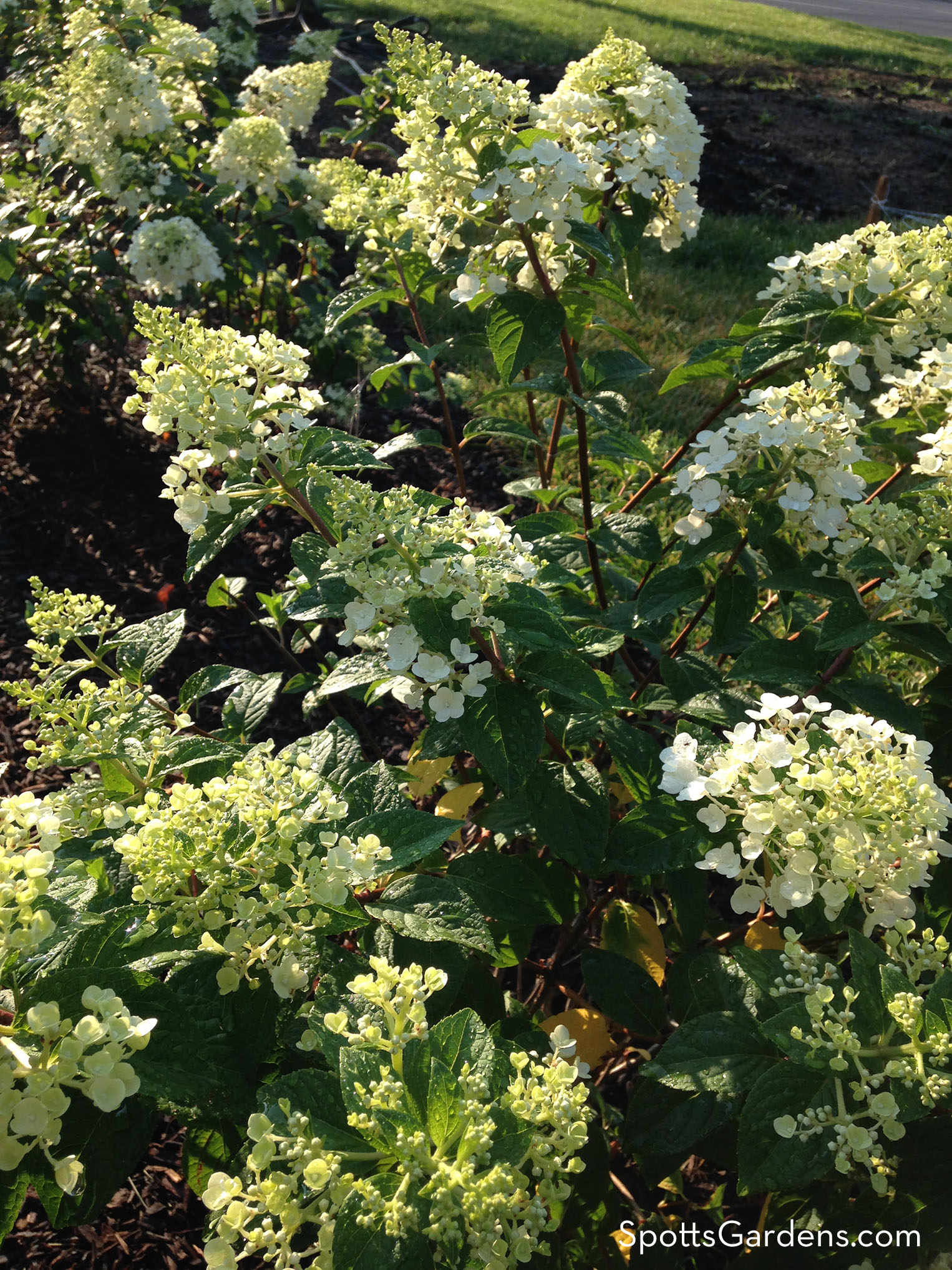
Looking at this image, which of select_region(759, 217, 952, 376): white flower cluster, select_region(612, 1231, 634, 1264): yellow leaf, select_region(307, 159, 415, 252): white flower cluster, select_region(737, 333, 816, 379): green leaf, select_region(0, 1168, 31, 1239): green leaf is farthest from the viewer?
select_region(307, 159, 415, 252): white flower cluster

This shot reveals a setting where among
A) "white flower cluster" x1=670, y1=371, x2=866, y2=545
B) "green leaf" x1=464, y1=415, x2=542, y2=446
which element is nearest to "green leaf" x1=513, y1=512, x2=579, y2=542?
"green leaf" x1=464, y1=415, x2=542, y2=446

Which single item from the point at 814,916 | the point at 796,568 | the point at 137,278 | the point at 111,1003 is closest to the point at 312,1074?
the point at 111,1003

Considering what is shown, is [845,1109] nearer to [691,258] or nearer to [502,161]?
[502,161]

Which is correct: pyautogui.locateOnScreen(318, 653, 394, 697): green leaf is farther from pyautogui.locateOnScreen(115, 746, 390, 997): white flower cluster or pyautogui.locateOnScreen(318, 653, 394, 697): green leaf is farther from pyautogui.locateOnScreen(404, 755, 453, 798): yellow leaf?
pyautogui.locateOnScreen(404, 755, 453, 798): yellow leaf

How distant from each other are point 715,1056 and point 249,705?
41.1 inches

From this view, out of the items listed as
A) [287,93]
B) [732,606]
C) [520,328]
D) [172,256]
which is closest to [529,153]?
[520,328]

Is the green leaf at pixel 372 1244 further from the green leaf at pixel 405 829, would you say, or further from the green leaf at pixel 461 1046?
the green leaf at pixel 405 829

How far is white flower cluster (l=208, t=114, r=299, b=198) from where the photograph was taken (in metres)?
3.15

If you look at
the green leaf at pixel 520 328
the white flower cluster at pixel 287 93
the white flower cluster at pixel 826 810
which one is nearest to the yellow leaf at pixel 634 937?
the white flower cluster at pixel 826 810

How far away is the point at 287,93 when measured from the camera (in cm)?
364

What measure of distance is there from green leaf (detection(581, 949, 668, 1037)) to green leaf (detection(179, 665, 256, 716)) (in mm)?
864

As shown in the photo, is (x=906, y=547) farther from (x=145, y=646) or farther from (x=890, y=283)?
(x=145, y=646)

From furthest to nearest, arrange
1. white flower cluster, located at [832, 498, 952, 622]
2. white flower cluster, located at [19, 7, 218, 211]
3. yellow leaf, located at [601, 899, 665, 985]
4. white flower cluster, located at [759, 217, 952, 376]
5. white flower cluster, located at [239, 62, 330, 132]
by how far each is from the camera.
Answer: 1. white flower cluster, located at [239, 62, 330, 132]
2. white flower cluster, located at [19, 7, 218, 211]
3. yellow leaf, located at [601, 899, 665, 985]
4. white flower cluster, located at [759, 217, 952, 376]
5. white flower cluster, located at [832, 498, 952, 622]

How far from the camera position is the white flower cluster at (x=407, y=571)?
119cm
